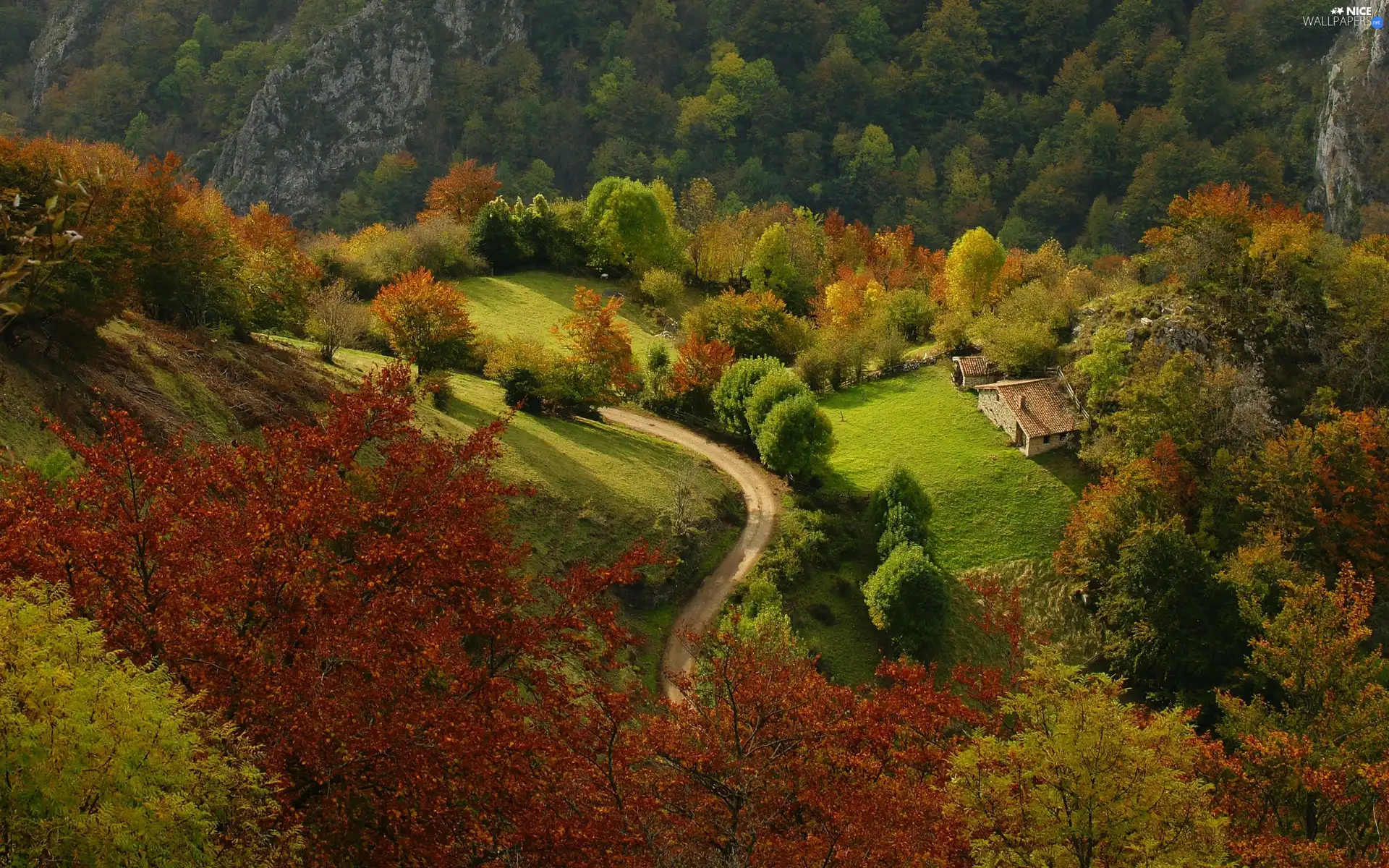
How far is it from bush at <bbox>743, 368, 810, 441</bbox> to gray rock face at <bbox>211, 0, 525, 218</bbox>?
97.8 m

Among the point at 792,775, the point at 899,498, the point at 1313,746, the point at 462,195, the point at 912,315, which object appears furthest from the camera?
the point at 462,195

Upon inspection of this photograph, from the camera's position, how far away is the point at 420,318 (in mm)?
43406

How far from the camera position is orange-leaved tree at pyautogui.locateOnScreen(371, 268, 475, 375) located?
43.2 m

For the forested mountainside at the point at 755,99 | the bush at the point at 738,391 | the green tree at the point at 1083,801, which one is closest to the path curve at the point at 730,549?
the bush at the point at 738,391

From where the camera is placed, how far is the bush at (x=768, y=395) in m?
45.0

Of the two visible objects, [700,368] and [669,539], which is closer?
[669,539]

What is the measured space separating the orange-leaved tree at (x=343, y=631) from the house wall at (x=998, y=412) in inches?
1354

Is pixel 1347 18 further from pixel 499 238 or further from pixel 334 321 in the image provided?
pixel 334 321

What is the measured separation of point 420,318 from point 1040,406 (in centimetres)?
2689

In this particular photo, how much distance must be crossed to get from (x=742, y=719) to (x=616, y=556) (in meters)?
16.6

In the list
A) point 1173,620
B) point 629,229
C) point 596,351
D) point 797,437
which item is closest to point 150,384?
point 596,351

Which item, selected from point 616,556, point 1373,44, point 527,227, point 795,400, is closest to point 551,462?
point 616,556

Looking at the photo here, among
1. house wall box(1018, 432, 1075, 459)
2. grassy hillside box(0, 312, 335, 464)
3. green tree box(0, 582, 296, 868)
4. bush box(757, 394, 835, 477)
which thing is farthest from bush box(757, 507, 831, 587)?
green tree box(0, 582, 296, 868)

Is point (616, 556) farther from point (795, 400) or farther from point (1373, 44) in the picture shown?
point (1373, 44)
